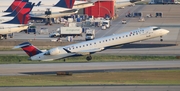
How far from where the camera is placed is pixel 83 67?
70.5m

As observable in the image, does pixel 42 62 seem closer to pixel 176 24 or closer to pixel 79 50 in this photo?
pixel 79 50

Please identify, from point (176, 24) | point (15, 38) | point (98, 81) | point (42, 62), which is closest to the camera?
point (98, 81)

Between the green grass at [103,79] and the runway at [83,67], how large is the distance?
342cm

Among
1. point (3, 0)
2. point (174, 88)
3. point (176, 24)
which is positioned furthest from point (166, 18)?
point (174, 88)

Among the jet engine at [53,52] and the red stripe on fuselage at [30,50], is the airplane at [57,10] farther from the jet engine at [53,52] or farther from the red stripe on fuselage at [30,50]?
the red stripe on fuselage at [30,50]

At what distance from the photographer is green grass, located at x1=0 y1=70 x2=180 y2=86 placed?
2238 inches

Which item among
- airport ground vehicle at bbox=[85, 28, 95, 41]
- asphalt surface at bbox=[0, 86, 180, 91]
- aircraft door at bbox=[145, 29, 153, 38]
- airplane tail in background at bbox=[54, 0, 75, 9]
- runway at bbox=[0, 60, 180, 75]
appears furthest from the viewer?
airplane tail in background at bbox=[54, 0, 75, 9]

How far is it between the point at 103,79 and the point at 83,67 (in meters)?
10.7

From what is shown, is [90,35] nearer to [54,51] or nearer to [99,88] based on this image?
[54,51]

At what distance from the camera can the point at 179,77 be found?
6081 centimetres

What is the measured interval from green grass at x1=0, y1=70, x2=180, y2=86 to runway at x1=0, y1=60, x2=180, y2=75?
342 cm

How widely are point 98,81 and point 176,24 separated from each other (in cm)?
8359

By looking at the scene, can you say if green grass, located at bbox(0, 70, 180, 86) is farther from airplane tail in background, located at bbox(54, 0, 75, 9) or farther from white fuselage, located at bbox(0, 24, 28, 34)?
airplane tail in background, located at bbox(54, 0, 75, 9)

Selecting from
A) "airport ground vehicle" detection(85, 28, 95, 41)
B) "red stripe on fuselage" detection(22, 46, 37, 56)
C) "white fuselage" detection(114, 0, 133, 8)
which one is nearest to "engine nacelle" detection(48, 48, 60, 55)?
"red stripe on fuselage" detection(22, 46, 37, 56)
